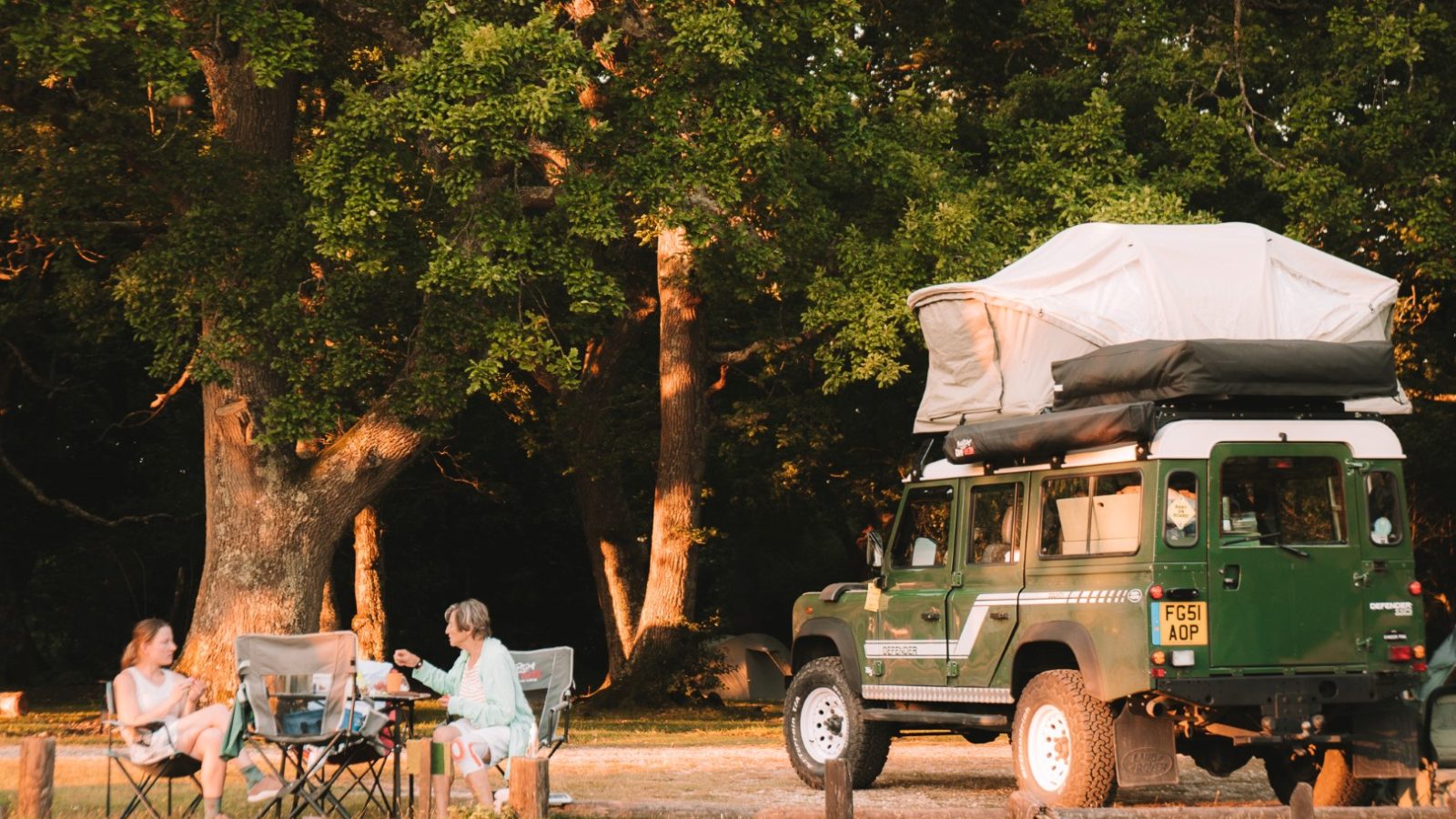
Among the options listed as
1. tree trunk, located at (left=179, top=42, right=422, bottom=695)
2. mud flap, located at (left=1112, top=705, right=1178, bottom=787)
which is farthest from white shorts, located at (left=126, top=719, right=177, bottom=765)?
tree trunk, located at (left=179, top=42, right=422, bottom=695)

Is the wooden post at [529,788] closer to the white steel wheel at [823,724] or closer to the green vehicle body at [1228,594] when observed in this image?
the green vehicle body at [1228,594]

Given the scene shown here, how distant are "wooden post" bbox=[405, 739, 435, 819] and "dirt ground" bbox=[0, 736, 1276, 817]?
1.34 meters

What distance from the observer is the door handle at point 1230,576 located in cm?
1033

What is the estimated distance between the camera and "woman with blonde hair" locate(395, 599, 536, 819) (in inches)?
383

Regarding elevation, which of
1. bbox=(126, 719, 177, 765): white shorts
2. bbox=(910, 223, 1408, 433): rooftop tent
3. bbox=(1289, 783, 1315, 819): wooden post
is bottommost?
bbox=(1289, 783, 1315, 819): wooden post

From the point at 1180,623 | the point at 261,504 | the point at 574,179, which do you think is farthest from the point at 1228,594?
the point at 261,504

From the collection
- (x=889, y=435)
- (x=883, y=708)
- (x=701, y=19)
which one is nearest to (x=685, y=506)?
(x=889, y=435)

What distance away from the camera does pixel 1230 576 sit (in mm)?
10344

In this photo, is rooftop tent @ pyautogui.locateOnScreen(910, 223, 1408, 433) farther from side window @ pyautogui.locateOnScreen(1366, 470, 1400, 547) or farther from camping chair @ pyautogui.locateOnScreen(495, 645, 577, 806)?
camping chair @ pyautogui.locateOnScreen(495, 645, 577, 806)

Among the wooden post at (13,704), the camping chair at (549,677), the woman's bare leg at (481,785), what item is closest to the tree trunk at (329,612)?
the wooden post at (13,704)

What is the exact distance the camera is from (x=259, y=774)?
31.5 ft

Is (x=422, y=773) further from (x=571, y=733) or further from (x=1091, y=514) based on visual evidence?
(x=571, y=733)

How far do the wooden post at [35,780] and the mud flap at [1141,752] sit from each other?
234 inches

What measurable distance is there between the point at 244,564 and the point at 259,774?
11.1 m
